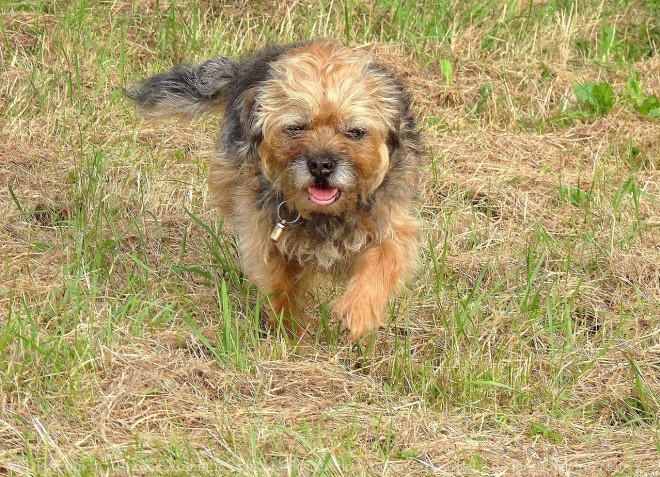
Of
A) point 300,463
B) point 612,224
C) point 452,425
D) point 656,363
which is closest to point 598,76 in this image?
point 612,224

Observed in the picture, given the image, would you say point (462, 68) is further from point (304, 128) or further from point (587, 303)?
point (304, 128)

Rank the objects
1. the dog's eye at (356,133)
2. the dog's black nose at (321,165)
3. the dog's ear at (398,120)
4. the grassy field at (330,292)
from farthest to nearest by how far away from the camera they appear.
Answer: the dog's ear at (398,120) < the dog's eye at (356,133) < the dog's black nose at (321,165) < the grassy field at (330,292)

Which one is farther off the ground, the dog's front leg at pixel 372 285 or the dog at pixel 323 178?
the dog at pixel 323 178

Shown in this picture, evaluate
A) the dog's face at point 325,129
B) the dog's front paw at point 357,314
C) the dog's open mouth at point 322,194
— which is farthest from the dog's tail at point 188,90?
the dog's front paw at point 357,314

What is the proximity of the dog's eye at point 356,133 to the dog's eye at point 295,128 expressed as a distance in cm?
15

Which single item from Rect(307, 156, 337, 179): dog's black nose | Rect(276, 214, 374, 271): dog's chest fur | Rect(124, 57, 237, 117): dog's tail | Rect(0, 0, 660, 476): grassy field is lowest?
Rect(0, 0, 660, 476): grassy field

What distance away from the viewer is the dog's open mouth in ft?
14.4

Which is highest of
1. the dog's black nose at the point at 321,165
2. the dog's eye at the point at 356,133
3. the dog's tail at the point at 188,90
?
A: the dog's eye at the point at 356,133

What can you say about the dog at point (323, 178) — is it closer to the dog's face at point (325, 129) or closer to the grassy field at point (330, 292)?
the dog's face at point (325, 129)

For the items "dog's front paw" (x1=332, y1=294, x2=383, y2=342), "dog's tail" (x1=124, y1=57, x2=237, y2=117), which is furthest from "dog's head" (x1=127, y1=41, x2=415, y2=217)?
"dog's tail" (x1=124, y1=57, x2=237, y2=117)

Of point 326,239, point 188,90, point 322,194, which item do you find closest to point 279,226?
point 326,239

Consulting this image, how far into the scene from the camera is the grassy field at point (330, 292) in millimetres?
3852

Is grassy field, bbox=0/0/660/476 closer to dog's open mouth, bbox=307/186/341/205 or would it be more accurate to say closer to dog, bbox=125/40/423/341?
dog, bbox=125/40/423/341

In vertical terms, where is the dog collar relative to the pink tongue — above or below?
below
